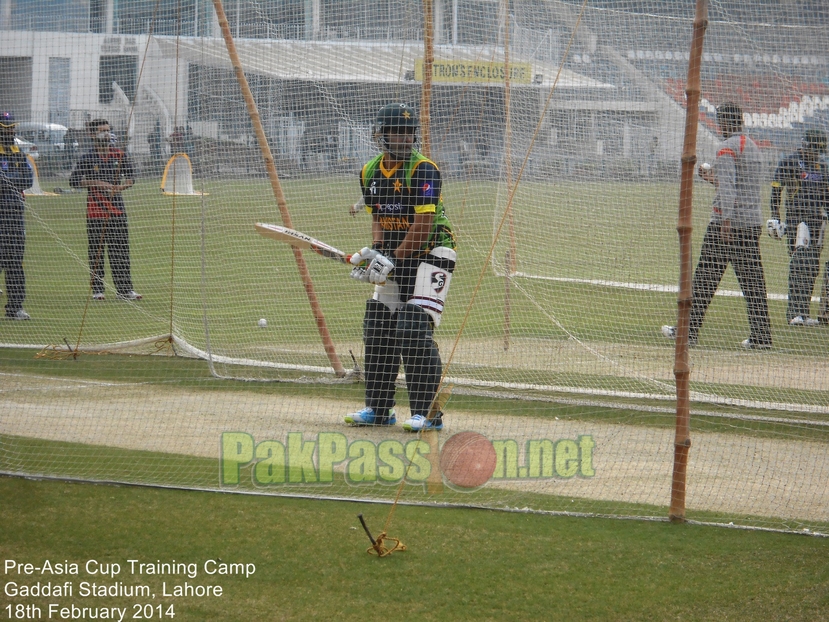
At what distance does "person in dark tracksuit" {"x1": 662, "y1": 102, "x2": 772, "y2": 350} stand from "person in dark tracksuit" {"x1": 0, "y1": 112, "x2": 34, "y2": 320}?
6.87 meters

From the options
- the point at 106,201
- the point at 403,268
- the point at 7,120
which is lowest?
the point at 403,268

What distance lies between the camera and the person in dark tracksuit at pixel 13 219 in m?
10.1

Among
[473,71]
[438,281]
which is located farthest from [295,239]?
[473,71]

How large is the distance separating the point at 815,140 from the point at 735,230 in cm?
173

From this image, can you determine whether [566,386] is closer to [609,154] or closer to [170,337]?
[609,154]

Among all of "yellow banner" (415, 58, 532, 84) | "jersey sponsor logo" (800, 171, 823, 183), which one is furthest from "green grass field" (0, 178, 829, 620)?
"yellow banner" (415, 58, 532, 84)

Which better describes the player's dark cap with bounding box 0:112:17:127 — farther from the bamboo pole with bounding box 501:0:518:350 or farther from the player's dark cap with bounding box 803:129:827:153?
the player's dark cap with bounding box 803:129:827:153

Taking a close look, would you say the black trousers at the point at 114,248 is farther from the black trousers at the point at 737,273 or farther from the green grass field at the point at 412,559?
the black trousers at the point at 737,273

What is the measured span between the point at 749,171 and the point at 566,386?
222 cm

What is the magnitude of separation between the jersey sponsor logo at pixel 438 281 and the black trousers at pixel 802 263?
354 cm

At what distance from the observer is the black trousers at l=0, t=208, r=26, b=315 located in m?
10.1

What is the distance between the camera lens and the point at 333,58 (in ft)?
24.9

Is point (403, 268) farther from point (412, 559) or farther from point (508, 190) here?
point (508, 190)

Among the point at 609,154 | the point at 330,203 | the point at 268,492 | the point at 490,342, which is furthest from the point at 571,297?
the point at 268,492
